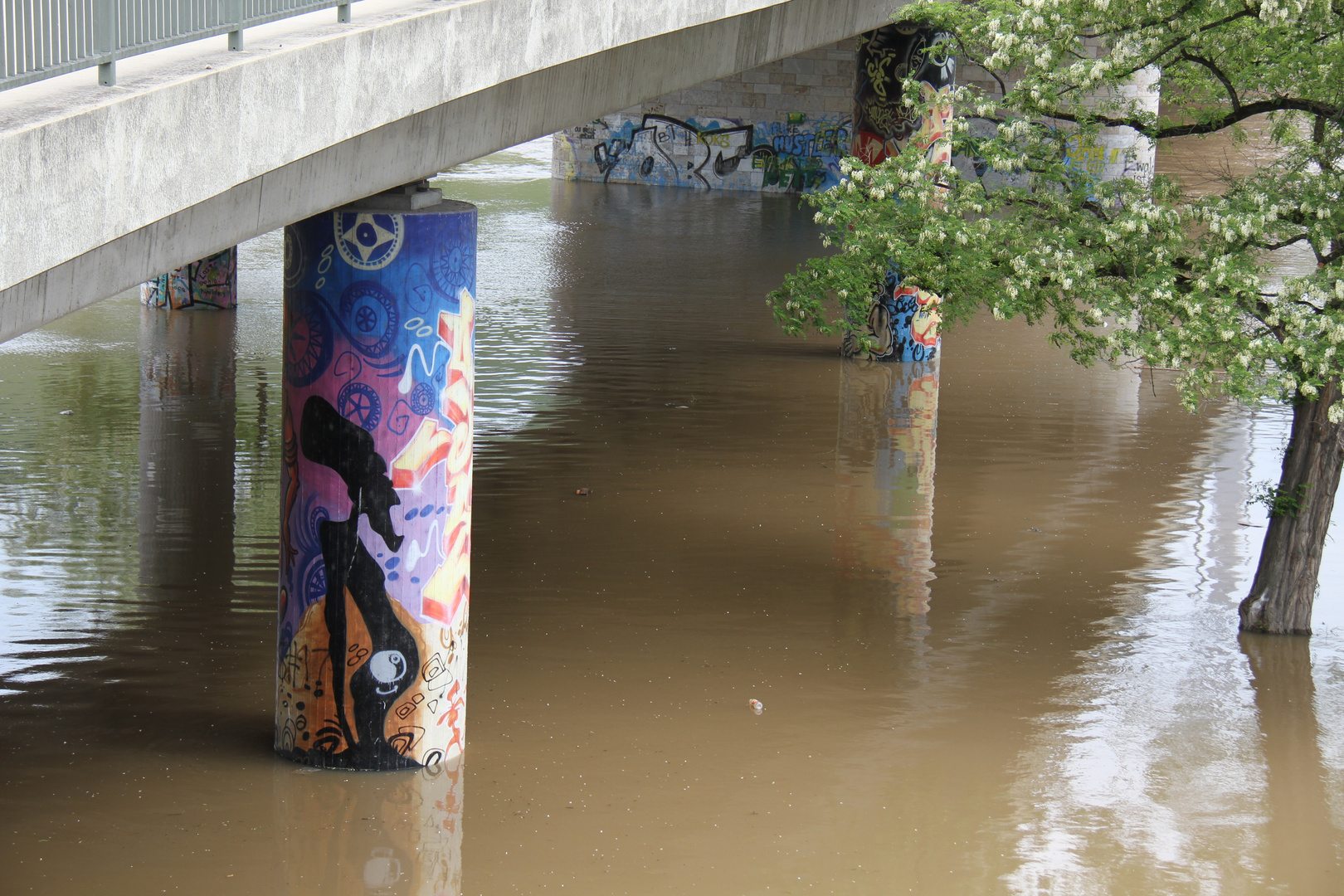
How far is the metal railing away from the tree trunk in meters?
8.10

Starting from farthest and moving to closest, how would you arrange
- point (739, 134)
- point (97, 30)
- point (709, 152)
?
point (709, 152) < point (739, 134) < point (97, 30)

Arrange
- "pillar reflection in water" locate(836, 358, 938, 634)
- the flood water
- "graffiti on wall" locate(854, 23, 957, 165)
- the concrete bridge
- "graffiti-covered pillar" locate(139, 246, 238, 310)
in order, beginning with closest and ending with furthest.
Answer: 1. the concrete bridge
2. the flood water
3. "pillar reflection in water" locate(836, 358, 938, 634)
4. "graffiti on wall" locate(854, 23, 957, 165)
5. "graffiti-covered pillar" locate(139, 246, 238, 310)

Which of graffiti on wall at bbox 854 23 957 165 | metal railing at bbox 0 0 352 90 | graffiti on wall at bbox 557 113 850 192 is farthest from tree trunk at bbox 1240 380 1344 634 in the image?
graffiti on wall at bbox 557 113 850 192

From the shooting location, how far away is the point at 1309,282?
9336mm

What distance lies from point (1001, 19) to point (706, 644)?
483 cm

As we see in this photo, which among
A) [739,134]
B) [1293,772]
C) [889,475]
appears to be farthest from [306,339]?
[739,134]

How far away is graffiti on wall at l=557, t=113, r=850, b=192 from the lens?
4441 centimetres

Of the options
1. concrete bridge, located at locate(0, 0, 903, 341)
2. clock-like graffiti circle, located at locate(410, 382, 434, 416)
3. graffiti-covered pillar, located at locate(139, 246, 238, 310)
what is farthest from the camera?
graffiti-covered pillar, located at locate(139, 246, 238, 310)

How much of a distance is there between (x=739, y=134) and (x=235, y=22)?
132 ft

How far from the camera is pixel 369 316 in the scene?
796 cm

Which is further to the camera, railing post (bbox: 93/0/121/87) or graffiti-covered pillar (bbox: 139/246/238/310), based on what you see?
graffiti-covered pillar (bbox: 139/246/238/310)

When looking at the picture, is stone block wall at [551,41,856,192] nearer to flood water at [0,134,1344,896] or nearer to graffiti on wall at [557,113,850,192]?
graffiti on wall at [557,113,850,192]

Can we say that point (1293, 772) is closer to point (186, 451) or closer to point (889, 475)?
point (889, 475)

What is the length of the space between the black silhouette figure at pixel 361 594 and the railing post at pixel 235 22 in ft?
8.44
